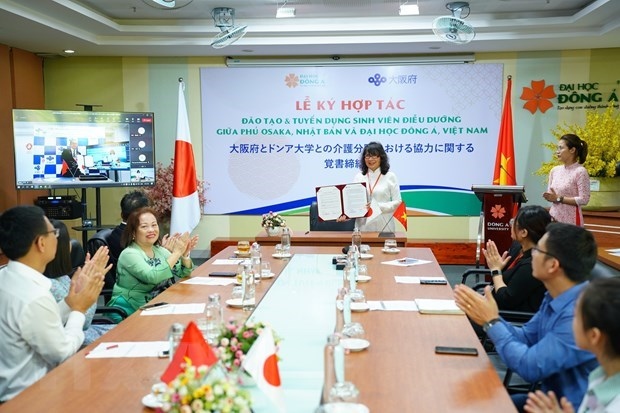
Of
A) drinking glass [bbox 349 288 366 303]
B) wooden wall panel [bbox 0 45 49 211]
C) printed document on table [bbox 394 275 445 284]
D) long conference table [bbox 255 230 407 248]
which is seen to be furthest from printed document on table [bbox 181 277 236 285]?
wooden wall panel [bbox 0 45 49 211]

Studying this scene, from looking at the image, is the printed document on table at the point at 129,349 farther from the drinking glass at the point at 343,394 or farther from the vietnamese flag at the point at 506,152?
the vietnamese flag at the point at 506,152

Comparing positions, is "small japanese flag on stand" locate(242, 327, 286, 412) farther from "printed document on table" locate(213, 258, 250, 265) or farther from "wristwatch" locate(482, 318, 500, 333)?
"printed document on table" locate(213, 258, 250, 265)

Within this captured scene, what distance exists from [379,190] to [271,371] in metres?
3.88

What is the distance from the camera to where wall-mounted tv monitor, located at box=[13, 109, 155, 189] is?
19.9 ft

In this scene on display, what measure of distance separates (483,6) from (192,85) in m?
3.68

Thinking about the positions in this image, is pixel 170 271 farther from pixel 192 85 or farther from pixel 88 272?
pixel 192 85

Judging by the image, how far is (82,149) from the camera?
632cm

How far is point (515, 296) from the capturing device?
118 inches

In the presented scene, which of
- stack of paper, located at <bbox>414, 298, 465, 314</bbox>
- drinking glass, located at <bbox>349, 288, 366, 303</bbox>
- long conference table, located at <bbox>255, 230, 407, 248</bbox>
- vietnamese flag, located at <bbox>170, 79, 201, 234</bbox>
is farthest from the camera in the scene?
vietnamese flag, located at <bbox>170, 79, 201, 234</bbox>

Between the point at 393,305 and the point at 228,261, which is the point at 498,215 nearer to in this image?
the point at 228,261

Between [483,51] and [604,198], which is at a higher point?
[483,51]

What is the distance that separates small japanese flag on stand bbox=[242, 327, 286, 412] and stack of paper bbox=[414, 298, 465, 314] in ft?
4.05

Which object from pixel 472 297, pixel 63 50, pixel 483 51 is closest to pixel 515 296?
pixel 472 297

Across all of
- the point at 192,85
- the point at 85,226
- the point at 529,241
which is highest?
the point at 192,85
